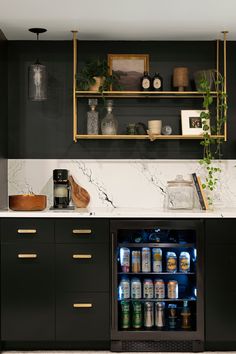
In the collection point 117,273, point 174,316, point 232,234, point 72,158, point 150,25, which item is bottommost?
point 174,316

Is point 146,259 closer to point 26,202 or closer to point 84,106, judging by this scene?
point 26,202

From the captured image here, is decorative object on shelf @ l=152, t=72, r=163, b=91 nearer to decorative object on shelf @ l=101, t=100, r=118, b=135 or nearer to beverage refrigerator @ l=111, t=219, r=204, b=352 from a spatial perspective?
decorative object on shelf @ l=101, t=100, r=118, b=135

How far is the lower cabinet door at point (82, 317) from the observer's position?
471 cm

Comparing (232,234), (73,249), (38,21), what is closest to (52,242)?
(73,249)

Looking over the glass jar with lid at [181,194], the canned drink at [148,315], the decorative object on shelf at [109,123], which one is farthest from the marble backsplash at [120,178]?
the canned drink at [148,315]

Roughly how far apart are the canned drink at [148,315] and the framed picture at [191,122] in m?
1.41

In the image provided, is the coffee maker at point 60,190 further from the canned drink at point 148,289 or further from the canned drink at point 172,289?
the canned drink at point 172,289

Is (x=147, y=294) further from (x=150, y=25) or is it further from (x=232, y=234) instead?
(x=150, y=25)

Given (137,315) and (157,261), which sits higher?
(157,261)

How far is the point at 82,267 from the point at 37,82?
59.0 inches

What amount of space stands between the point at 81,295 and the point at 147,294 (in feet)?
1.66

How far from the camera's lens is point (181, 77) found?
17.0 ft

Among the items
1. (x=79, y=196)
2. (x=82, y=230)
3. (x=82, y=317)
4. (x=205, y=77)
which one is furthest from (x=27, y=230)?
(x=205, y=77)

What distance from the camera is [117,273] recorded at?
476cm
